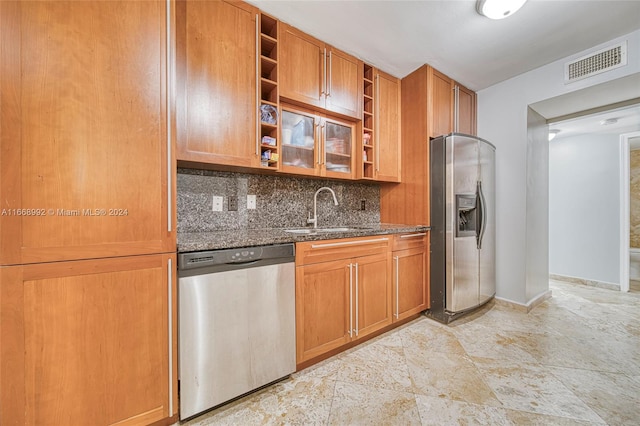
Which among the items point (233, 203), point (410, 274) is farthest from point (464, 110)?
point (233, 203)

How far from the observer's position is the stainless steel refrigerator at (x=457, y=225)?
2.35 m

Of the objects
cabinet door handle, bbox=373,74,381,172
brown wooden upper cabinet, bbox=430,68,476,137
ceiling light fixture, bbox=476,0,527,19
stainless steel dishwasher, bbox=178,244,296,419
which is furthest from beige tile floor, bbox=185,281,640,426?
ceiling light fixture, bbox=476,0,527,19

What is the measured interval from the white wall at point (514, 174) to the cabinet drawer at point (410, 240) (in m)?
1.08

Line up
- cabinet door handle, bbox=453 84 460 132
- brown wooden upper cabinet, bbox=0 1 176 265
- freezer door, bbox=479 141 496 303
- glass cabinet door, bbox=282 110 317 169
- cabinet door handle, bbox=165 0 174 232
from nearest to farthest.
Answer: brown wooden upper cabinet, bbox=0 1 176 265
cabinet door handle, bbox=165 0 174 232
glass cabinet door, bbox=282 110 317 169
freezer door, bbox=479 141 496 303
cabinet door handle, bbox=453 84 460 132

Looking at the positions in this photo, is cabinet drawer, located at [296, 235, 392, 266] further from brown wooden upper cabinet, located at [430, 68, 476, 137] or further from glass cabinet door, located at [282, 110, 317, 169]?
brown wooden upper cabinet, located at [430, 68, 476, 137]

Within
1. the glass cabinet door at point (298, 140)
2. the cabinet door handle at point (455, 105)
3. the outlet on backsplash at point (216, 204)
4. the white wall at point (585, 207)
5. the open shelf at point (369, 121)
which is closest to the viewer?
the outlet on backsplash at point (216, 204)

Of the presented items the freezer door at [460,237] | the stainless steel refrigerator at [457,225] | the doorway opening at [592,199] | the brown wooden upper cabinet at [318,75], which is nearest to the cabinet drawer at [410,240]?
the stainless steel refrigerator at [457,225]

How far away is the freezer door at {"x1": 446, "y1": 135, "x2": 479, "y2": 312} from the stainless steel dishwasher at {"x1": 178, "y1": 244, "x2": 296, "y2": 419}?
160 cm

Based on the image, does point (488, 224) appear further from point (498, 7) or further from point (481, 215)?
point (498, 7)

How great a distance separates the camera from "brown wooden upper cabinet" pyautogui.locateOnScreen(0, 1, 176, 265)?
932 millimetres

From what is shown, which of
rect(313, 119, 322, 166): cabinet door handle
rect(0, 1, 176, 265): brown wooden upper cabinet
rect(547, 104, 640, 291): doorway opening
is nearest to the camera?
rect(0, 1, 176, 265): brown wooden upper cabinet

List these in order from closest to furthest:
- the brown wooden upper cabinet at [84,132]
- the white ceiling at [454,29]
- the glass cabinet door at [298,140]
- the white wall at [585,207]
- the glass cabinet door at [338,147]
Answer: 1. the brown wooden upper cabinet at [84,132]
2. the white ceiling at [454,29]
3. the glass cabinet door at [298,140]
4. the glass cabinet door at [338,147]
5. the white wall at [585,207]

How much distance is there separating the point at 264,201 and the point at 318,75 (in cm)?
114

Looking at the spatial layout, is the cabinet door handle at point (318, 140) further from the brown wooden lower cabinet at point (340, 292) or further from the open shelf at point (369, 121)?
the brown wooden lower cabinet at point (340, 292)
